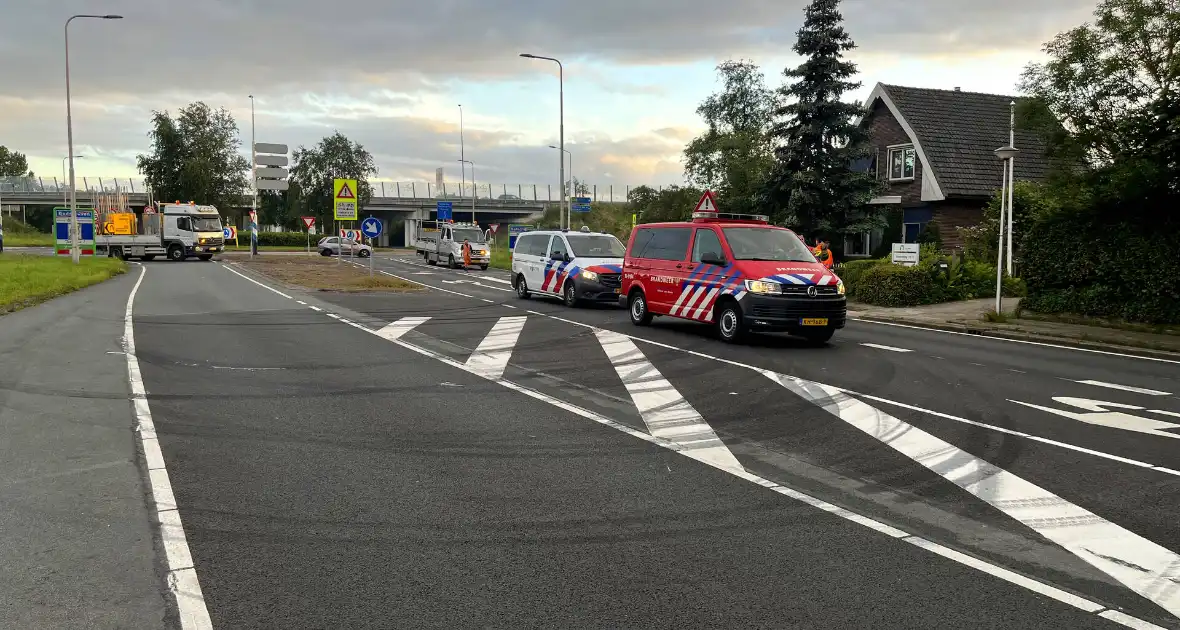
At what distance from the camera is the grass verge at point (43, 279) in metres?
19.4

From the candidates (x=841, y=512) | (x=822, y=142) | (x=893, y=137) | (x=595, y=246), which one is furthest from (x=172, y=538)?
(x=893, y=137)

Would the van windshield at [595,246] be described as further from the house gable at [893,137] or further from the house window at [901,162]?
the house window at [901,162]

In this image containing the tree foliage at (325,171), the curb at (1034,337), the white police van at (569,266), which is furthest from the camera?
the tree foliage at (325,171)

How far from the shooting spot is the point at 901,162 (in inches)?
1401

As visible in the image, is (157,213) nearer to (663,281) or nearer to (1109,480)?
(663,281)

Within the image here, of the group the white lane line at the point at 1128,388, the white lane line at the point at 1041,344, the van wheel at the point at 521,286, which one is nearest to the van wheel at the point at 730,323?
the white lane line at the point at 1128,388

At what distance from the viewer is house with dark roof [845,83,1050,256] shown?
110 ft

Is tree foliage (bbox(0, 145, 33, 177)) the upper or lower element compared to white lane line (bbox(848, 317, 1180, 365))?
upper

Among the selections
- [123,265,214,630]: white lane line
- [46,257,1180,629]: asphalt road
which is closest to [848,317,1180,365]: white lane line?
[46,257,1180,629]: asphalt road

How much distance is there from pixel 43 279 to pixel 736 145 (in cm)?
2765

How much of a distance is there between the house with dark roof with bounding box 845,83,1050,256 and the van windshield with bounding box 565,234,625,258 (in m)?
15.2

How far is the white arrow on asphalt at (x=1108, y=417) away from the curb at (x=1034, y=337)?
476 centimetres

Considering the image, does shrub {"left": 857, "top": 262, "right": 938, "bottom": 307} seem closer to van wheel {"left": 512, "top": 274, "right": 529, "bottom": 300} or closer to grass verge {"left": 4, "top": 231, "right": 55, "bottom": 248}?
van wheel {"left": 512, "top": 274, "right": 529, "bottom": 300}

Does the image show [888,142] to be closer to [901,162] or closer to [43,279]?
[901,162]
